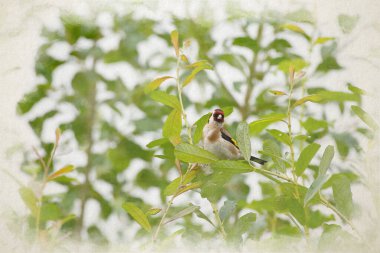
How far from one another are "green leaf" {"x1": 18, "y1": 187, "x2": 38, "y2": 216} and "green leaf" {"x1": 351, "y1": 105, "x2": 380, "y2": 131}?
0.47 m

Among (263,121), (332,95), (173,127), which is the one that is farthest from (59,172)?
(332,95)

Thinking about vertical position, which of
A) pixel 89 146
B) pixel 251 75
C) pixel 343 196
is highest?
pixel 343 196

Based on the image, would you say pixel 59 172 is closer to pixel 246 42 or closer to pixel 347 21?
pixel 347 21

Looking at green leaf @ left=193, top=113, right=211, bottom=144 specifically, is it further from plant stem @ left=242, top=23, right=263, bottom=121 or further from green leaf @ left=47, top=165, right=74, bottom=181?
plant stem @ left=242, top=23, right=263, bottom=121

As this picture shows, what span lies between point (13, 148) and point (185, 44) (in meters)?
0.56

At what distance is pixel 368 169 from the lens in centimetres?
69

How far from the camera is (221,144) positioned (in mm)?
1056

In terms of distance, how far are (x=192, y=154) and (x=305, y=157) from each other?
145 mm

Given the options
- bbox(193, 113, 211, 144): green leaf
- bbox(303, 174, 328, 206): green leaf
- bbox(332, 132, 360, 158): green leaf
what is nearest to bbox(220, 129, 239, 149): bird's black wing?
bbox(332, 132, 360, 158): green leaf

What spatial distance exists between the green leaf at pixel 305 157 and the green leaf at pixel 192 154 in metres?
0.11

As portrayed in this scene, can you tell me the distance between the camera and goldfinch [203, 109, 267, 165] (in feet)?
3.38

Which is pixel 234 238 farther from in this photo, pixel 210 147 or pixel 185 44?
pixel 210 147

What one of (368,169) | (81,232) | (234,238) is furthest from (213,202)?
(81,232)

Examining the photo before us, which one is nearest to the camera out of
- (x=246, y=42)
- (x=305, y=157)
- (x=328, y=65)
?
(x=305, y=157)
